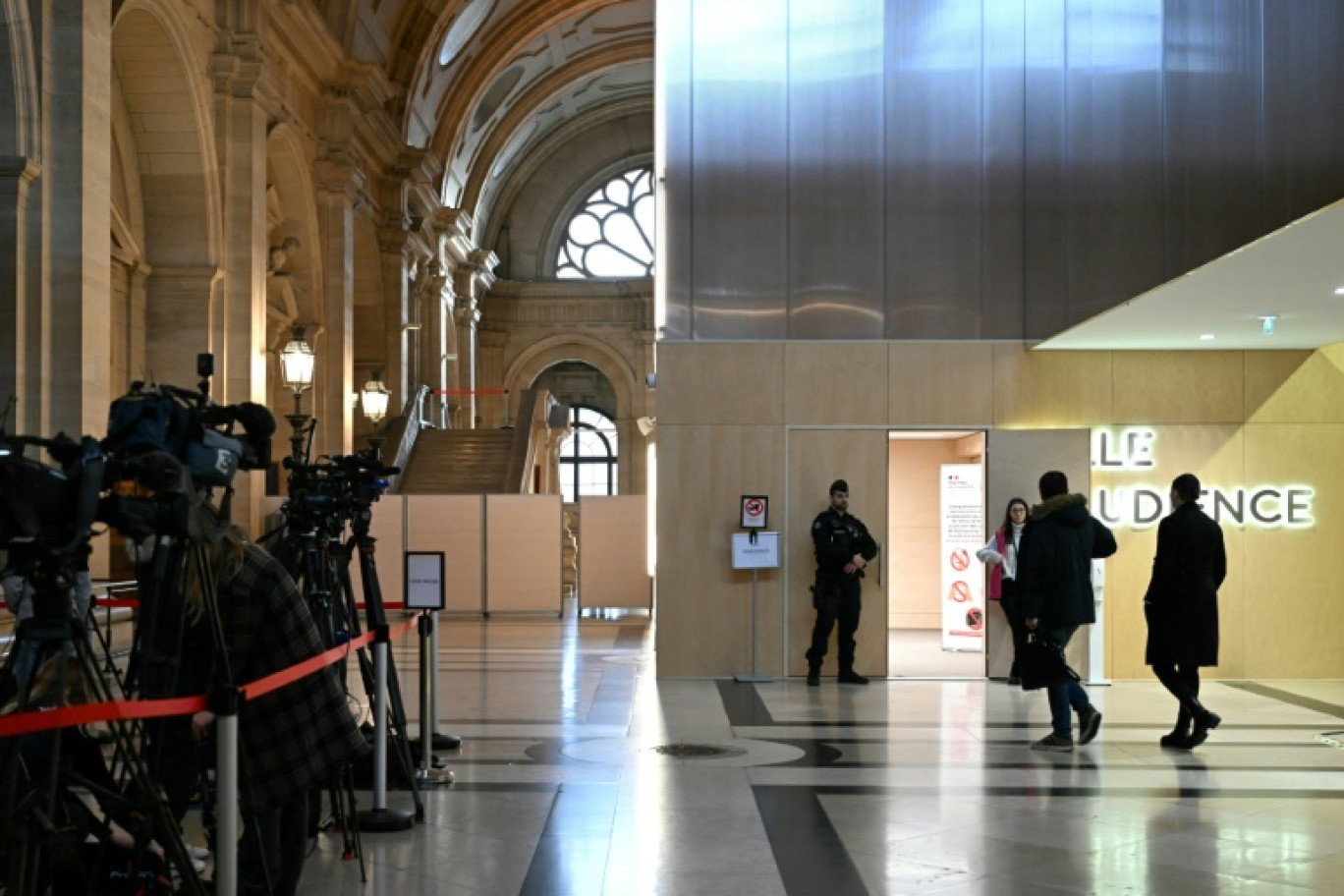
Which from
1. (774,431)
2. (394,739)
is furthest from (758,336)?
(394,739)

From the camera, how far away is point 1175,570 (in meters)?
10.1

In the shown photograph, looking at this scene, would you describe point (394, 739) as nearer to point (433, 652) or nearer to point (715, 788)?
point (433, 652)

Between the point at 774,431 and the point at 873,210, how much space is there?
228cm

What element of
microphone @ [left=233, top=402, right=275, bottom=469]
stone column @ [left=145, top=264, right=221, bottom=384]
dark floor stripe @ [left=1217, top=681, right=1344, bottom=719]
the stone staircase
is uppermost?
stone column @ [left=145, top=264, right=221, bottom=384]

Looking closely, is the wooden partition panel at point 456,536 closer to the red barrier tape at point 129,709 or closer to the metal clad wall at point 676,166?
the metal clad wall at point 676,166

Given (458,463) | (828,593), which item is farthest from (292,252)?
(828,593)

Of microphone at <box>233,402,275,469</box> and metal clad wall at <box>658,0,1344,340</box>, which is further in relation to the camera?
metal clad wall at <box>658,0,1344,340</box>

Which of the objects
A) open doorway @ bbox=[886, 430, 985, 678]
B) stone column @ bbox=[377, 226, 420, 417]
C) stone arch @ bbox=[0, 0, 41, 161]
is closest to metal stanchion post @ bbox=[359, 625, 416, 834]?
open doorway @ bbox=[886, 430, 985, 678]

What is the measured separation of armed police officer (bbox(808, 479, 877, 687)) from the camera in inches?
523

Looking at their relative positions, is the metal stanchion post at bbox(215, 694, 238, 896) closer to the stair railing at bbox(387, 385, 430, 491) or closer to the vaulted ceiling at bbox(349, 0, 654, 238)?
the stair railing at bbox(387, 385, 430, 491)

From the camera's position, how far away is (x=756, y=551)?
13523 mm

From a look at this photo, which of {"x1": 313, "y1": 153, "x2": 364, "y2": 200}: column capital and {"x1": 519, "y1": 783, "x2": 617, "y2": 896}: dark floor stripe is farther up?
{"x1": 313, "y1": 153, "x2": 364, "y2": 200}: column capital

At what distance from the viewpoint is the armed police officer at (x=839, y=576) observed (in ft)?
43.6

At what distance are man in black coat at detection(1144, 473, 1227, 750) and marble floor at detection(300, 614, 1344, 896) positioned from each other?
0.99 ft
